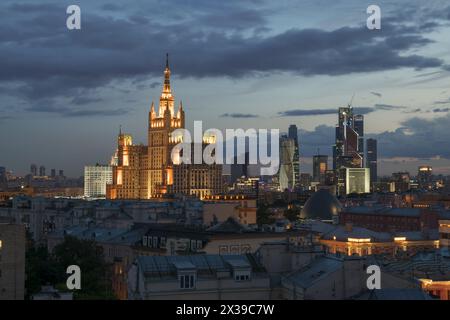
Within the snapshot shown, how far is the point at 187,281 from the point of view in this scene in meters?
33.0

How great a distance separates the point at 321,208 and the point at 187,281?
110m

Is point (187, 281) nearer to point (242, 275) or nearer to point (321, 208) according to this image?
point (242, 275)

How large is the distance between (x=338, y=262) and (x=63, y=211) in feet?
278

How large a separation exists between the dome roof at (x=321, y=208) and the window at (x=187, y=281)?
10621 cm

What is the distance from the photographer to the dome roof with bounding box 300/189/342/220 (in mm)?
139375

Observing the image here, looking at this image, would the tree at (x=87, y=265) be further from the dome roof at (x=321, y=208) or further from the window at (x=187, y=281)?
the dome roof at (x=321, y=208)

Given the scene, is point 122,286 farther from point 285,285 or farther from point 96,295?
point 285,285

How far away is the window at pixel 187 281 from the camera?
32.8 metres

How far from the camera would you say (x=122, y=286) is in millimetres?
62312

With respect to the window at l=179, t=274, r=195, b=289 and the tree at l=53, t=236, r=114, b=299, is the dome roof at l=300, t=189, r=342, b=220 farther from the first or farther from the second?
the window at l=179, t=274, r=195, b=289

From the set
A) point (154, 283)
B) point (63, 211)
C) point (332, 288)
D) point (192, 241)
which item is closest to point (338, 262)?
point (332, 288)

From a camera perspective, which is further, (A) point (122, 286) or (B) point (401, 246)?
(B) point (401, 246)

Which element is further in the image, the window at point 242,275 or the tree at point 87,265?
the tree at point 87,265

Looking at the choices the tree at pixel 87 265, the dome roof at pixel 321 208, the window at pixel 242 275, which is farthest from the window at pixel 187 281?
the dome roof at pixel 321 208
